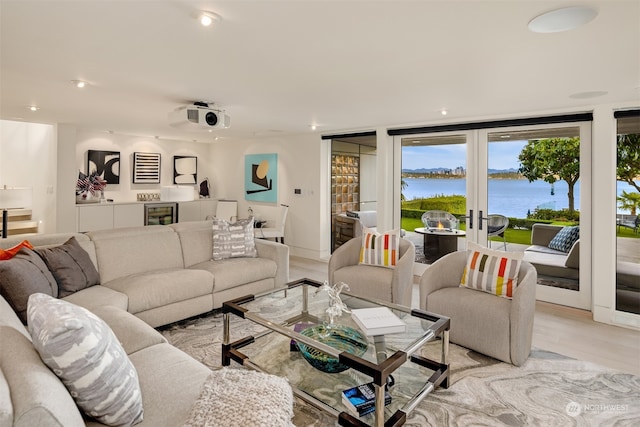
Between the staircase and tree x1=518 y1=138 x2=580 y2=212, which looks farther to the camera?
A: the staircase

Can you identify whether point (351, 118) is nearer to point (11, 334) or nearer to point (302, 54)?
point (302, 54)

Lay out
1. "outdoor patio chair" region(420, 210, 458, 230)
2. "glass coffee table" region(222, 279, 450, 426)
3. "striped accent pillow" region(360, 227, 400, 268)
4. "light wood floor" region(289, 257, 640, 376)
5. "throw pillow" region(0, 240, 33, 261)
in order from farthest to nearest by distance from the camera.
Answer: "outdoor patio chair" region(420, 210, 458, 230) → "striped accent pillow" region(360, 227, 400, 268) → "light wood floor" region(289, 257, 640, 376) → "throw pillow" region(0, 240, 33, 261) → "glass coffee table" region(222, 279, 450, 426)

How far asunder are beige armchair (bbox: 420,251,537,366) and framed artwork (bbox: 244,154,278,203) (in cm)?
428

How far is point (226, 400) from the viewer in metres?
1.38

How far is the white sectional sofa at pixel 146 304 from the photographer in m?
1.07

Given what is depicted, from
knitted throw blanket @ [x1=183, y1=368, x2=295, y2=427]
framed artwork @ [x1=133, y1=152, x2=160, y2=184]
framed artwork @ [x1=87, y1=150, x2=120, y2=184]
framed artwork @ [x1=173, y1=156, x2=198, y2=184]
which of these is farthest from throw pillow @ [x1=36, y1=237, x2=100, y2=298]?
framed artwork @ [x1=173, y1=156, x2=198, y2=184]

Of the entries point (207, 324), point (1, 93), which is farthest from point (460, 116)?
point (1, 93)

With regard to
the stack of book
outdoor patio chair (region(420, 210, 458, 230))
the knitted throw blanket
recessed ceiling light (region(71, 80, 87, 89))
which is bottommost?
the stack of book

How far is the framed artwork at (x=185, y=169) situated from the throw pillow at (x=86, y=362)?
6793 mm

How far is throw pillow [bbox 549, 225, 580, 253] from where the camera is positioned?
13.3 feet

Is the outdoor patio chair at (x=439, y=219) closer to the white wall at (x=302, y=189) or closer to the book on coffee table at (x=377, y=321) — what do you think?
the white wall at (x=302, y=189)

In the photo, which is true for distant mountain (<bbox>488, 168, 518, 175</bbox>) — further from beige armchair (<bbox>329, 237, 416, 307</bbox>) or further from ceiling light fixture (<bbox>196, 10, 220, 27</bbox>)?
ceiling light fixture (<bbox>196, 10, 220, 27</bbox>)

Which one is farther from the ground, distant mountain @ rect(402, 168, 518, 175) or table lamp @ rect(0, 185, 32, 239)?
distant mountain @ rect(402, 168, 518, 175)

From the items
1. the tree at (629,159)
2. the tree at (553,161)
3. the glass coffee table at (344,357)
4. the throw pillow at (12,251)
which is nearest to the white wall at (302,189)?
the tree at (553,161)
